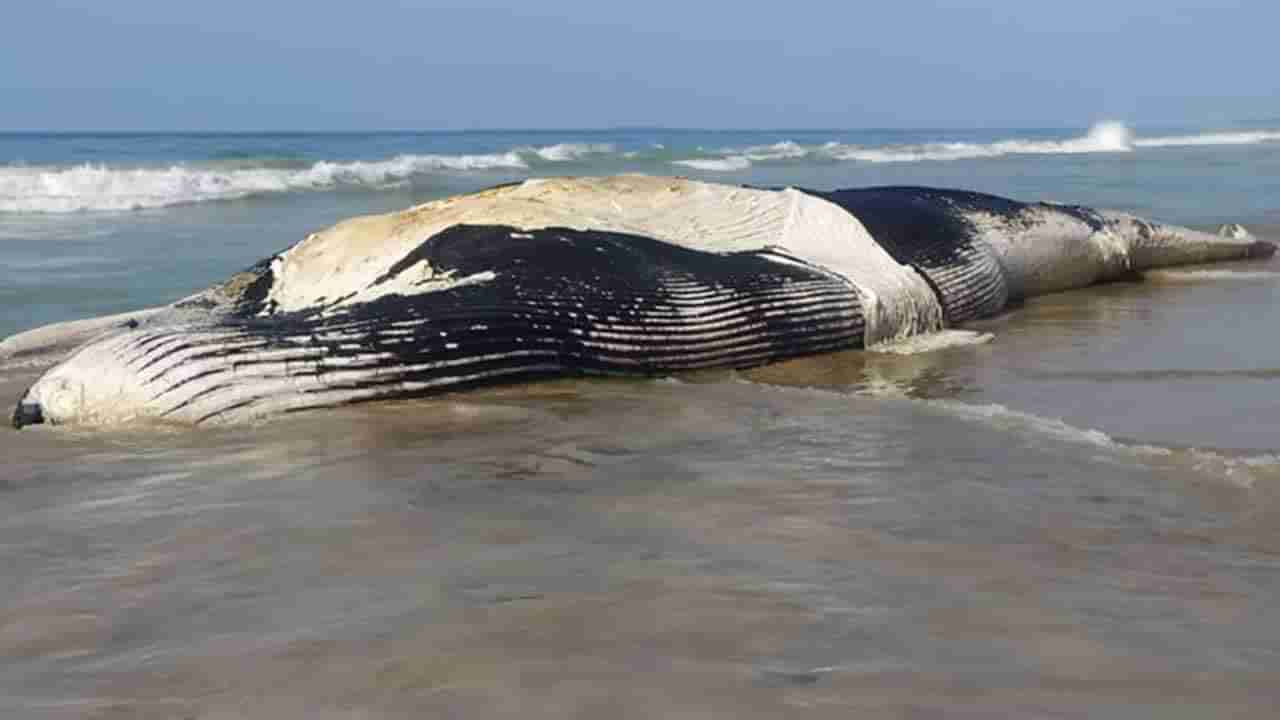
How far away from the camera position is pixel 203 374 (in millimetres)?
4020

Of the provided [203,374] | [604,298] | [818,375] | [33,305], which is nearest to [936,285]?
[818,375]

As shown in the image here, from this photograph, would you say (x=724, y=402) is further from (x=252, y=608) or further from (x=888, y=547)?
(x=252, y=608)

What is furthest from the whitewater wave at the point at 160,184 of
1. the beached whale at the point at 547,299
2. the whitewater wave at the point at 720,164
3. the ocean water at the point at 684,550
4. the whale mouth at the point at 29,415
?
the whale mouth at the point at 29,415

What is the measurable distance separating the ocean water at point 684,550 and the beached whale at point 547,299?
6.4 inches

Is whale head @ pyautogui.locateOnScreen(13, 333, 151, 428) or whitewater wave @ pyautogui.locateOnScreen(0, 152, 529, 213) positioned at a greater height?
whitewater wave @ pyautogui.locateOnScreen(0, 152, 529, 213)

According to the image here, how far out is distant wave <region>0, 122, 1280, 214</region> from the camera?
55.0 ft

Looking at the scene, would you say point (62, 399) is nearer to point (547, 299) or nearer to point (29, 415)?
point (29, 415)

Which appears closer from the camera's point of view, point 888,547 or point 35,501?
point 888,547

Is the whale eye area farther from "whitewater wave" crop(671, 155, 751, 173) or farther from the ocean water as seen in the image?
"whitewater wave" crop(671, 155, 751, 173)

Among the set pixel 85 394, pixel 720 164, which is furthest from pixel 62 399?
pixel 720 164

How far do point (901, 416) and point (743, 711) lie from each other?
7.98 ft

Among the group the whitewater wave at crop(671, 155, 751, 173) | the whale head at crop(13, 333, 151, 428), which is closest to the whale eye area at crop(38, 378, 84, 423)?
the whale head at crop(13, 333, 151, 428)

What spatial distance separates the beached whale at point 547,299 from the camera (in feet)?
13.4

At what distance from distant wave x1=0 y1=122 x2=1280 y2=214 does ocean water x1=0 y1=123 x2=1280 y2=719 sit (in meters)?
12.3
